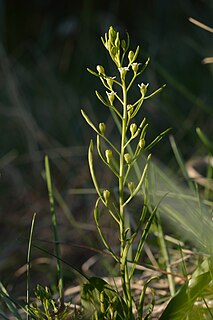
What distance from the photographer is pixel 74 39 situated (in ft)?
9.14

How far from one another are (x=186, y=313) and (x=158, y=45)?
1820mm

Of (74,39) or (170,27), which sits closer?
(170,27)

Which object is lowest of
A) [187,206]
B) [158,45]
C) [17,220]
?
[17,220]

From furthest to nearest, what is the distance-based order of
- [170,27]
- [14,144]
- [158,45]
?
[170,27] → [158,45] → [14,144]

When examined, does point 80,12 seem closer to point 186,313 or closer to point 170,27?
point 170,27

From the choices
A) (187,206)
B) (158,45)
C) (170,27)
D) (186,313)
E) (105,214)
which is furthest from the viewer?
(170,27)

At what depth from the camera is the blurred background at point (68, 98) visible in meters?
1.81

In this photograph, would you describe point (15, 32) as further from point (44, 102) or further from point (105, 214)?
point (105, 214)

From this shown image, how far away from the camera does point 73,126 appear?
211 cm

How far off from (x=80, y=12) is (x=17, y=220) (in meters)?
1.19

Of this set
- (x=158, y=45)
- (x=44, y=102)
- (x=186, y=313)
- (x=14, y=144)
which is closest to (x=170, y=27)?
(x=158, y=45)

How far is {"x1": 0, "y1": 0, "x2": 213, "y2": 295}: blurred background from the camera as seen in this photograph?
1.81 meters

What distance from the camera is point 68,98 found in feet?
7.34

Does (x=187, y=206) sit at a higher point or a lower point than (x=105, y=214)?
higher
